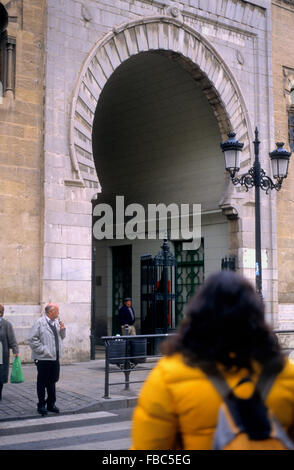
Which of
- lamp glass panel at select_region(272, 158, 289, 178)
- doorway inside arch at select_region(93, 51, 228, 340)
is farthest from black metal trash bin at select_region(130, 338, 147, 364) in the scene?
doorway inside arch at select_region(93, 51, 228, 340)

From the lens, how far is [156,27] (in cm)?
1691

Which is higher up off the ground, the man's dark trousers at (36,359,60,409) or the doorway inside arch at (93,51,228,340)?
the doorway inside arch at (93,51,228,340)

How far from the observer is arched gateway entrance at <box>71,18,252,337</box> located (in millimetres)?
16062

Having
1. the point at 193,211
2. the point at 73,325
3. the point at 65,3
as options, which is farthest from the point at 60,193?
the point at 193,211

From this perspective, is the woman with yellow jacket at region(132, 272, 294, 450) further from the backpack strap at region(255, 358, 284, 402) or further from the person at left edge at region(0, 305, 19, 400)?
the person at left edge at region(0, 305, 19, 400)

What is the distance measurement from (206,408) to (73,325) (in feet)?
41.2

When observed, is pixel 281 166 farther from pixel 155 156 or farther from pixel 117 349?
pixel 155 156

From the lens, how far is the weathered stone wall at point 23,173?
1395cm

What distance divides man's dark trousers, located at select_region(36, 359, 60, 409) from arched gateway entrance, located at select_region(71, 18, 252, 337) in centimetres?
690

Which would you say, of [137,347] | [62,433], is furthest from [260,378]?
[137,347]

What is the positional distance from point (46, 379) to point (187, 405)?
23.1ft

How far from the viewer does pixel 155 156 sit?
21266mm

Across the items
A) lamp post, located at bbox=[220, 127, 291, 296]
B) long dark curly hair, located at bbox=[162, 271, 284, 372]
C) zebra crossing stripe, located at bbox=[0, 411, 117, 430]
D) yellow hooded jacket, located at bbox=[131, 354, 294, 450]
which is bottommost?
zebra crossing stripe, located at bbox=[0, 411, 117, 430]

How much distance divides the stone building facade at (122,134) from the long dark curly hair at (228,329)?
11922 mm
